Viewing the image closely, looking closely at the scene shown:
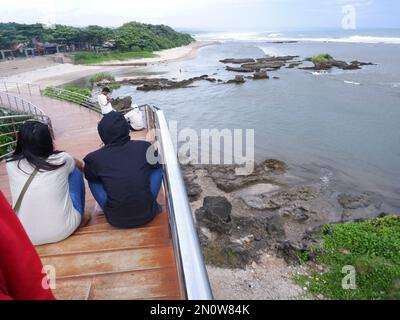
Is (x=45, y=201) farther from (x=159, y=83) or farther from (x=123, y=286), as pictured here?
(x=159, y=83)

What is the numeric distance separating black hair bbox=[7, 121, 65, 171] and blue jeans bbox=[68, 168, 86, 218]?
0.39m

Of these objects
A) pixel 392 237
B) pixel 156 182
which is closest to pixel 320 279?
pixel 392 237

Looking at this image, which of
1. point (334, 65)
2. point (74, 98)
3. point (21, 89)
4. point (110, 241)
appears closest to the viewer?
point (110, 241)

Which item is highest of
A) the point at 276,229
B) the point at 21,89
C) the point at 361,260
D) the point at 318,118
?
the point at 21,89

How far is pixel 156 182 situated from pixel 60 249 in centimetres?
106

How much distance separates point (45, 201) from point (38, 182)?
176 mm

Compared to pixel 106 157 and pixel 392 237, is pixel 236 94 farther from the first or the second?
pixel 106 157

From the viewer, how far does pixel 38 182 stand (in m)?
2.83

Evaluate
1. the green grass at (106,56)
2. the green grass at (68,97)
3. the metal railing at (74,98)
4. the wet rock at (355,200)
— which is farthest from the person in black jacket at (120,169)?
the green grass at (106,56)

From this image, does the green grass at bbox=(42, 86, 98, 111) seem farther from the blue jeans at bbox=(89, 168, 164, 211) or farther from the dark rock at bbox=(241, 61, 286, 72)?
the dark rock at bbox=(241, 61, 286, 72)

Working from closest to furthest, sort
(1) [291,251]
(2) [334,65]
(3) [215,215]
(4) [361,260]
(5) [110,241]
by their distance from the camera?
(5) [110,241] → (4) [361,260] → (1) [291,251] → (3) [215,215] → (2) [334,65]

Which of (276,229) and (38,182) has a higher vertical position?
(38,182)

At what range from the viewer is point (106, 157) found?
2.98 meters

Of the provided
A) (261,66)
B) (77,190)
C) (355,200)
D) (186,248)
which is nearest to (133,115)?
(77,190)
